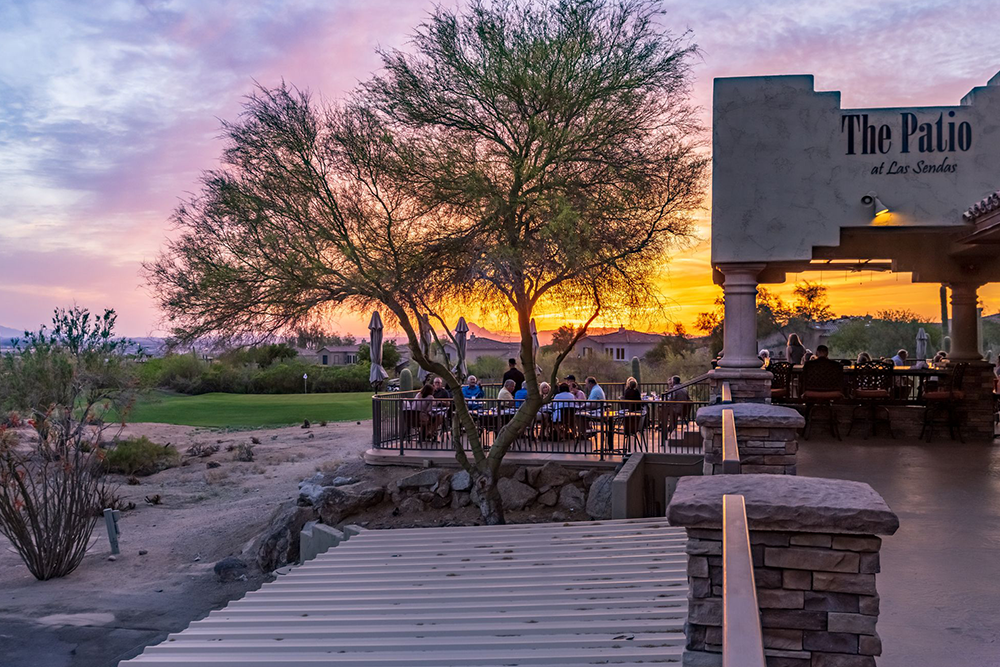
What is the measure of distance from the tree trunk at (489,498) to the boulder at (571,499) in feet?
3.86

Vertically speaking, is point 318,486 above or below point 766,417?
below

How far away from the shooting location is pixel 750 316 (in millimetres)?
10328

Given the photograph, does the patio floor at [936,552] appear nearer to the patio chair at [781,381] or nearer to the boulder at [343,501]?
the patio chair at [781,381]

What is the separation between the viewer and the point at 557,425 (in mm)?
15438

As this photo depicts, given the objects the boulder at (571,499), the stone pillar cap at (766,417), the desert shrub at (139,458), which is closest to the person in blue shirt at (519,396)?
the boulder at (571,499)

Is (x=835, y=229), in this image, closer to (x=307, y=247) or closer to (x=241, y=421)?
(x=307, y=247)

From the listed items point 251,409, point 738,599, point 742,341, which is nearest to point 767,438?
point 738,599

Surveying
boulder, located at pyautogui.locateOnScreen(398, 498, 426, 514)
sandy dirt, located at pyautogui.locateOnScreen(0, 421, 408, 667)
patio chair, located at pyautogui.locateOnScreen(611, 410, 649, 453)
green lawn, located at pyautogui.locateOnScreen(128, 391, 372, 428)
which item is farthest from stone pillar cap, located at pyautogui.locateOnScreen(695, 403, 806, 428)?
green lawn, located at pyautogui.locateOnScreen(128, 391, 372, 428)

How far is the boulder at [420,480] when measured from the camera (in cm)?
1491

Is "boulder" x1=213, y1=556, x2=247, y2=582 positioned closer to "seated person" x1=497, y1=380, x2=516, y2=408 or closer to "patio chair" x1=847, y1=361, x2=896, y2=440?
"seated person" x1=497, y1=380, x2=516, y2=408

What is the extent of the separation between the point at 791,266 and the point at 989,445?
3.68 metres

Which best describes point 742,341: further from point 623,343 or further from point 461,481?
point 623,343

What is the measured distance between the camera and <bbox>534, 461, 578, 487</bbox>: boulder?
47.3 ft

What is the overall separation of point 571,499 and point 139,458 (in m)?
17.8
